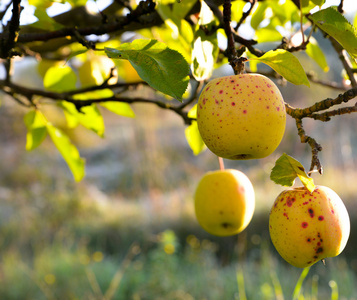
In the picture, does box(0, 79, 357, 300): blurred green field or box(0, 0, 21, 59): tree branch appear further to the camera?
box(0, 79, 357, 300): blurred green field

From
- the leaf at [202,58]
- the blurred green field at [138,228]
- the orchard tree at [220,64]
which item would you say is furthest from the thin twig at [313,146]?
the blurred green field at [138,228]

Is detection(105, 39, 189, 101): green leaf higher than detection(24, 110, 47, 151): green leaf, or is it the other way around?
detection(105, 39, 189, 101): green leaf

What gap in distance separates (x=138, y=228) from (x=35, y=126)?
3325 millimetres

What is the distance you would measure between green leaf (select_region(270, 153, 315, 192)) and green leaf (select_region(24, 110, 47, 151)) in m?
0.50

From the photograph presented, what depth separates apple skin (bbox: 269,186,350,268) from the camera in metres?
0.40

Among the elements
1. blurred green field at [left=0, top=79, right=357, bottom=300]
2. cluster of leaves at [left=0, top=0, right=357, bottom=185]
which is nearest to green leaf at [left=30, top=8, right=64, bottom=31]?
cluster of leaves at [left=0, top=0, right=357, bottom=185]

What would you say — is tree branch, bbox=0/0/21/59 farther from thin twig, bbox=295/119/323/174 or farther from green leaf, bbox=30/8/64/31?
thin twig, bbox=295/119/323/174

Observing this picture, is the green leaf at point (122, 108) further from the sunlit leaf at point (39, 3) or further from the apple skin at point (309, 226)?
the apple skin at point (309, 226)

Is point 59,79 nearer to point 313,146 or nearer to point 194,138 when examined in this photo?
point 194,138

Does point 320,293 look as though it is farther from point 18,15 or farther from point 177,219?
point 18,15

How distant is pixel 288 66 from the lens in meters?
0.37

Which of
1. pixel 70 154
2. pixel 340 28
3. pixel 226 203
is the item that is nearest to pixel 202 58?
pixel 340 28

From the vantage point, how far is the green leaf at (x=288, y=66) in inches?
14.5

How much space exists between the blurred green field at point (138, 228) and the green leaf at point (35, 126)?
0.70 m
